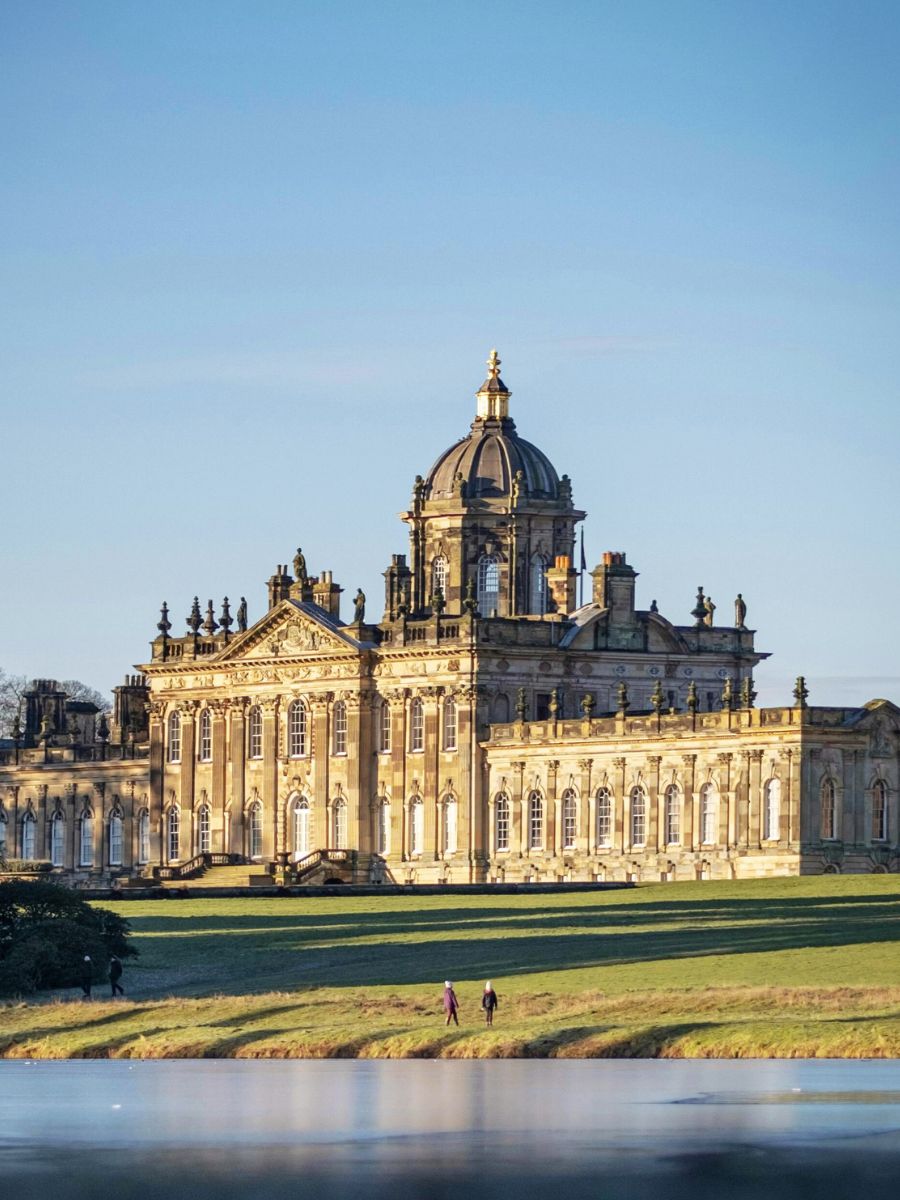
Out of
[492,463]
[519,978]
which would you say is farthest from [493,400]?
[519,978]

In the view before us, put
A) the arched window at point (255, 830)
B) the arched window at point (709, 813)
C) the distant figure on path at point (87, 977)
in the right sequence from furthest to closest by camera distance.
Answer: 1. the arched window at point (255, 830)
2. the arched window at point (709, 813)
3. the distant figure on path at point (87, 977)

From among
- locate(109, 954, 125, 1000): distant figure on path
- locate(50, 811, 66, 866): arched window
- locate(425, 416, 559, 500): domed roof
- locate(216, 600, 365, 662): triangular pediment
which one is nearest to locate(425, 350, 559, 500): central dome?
locate(425, 416, 559, 500): domed roof

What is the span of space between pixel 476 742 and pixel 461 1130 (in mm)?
77989

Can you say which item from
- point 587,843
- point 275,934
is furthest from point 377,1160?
point 587,843

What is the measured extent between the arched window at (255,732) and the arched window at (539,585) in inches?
452

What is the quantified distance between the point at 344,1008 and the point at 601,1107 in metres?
18.8

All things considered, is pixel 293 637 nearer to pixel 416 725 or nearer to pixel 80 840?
pixel 416 725

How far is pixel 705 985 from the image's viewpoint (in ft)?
214

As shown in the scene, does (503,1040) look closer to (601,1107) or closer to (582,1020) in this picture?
(582,1020)

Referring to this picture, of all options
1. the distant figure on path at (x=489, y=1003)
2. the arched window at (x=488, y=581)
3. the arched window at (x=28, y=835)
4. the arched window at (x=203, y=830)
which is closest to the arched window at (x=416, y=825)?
the arched window at (x=488, y=581)

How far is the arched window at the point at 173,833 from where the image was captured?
5231 inches

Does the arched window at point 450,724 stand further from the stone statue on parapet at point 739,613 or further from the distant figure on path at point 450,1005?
the distant figure on path at point 450,1005

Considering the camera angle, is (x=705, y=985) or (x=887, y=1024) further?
(x=705, y=985)

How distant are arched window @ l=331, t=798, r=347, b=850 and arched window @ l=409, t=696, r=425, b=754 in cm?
390
